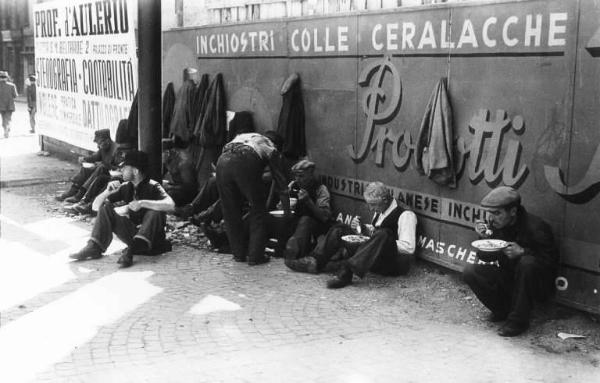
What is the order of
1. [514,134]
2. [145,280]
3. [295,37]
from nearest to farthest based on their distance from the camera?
[514,134], [145,280], [295,37]

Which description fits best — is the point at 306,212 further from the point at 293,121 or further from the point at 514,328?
the point at 514,328

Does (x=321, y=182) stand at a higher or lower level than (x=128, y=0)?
lower

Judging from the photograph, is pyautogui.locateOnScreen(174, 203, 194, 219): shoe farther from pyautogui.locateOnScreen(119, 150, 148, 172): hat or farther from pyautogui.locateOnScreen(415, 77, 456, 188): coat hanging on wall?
pyautogui.locateOnScreen(415, 77, 456, 188): coat hanging on wall

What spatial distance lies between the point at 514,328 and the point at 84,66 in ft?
38.9

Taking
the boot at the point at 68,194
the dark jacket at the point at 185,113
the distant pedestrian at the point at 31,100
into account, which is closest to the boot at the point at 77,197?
the boot at the point at 68,194

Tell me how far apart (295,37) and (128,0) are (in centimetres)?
495

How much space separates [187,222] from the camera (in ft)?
34.6

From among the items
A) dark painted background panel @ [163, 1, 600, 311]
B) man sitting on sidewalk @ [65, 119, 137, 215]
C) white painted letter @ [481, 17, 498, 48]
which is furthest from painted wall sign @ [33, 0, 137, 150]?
white painted letter @ [481, 17, 498, 48]

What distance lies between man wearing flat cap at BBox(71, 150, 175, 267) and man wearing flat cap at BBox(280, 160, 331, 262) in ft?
4.75

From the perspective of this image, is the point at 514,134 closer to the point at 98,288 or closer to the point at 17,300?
the point at 98,288

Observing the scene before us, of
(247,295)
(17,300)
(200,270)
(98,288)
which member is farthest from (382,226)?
(17,300)

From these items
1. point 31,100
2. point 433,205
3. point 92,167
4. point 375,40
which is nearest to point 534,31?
point 433,205

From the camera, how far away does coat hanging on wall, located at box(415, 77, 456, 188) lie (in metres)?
7.34

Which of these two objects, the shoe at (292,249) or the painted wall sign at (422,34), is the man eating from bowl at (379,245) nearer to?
the shoe at (292,249)
